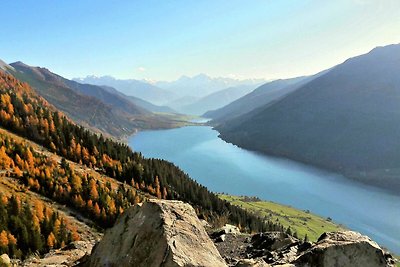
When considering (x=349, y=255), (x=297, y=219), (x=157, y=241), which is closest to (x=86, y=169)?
(x=157, y=241)

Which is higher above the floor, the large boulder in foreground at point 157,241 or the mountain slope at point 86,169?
the large boulder in foreground at point 157,241

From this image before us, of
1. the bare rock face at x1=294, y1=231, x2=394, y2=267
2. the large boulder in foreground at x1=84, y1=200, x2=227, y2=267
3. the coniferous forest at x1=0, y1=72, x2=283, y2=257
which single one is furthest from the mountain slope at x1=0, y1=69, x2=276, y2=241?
the bare rock face at x1=294, y1=231, x2=394, y2=267

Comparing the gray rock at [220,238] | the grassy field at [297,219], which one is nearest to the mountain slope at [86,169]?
the grassy field at [297,219]

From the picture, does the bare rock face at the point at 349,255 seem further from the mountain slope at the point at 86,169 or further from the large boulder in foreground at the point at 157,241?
the mountain slope at the point at 86,169

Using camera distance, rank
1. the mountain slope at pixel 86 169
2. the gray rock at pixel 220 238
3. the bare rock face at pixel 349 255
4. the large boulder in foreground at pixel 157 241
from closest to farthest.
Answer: the large boulder in foreground at pixel 157 241 → the bare rock face at pixel 349 255 → the gray rock at pixel 220 238 → the mountain slope at pixel 86 169

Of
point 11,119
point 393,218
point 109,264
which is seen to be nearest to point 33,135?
point 11,119

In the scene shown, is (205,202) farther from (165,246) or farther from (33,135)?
(165,246)
